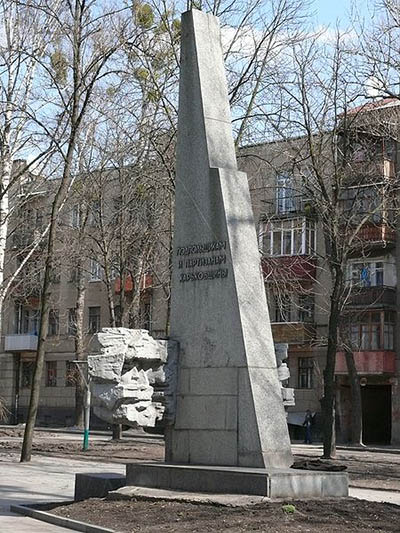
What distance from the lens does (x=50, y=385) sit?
61.1m

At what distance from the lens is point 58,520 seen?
12906mm

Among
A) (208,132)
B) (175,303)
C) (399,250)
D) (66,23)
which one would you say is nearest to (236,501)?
(175,303)

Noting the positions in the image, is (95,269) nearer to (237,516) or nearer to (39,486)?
(39,486)

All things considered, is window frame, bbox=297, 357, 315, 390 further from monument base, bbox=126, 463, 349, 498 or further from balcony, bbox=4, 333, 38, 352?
monument base, bbox=126, 463, 349, 498

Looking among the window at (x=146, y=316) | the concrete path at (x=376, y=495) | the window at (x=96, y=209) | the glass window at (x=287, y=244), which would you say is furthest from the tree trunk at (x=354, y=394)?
the concrete path at (x=376, y=495)

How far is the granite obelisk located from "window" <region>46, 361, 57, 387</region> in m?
47.1

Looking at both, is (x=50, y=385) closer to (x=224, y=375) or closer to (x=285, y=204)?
(x=285, y=204)

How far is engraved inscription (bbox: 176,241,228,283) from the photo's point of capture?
14289 mm

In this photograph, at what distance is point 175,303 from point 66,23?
37.8 ft

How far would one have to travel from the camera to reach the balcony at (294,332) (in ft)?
158

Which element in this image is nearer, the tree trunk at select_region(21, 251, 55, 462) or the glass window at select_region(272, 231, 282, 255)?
the tree trunk at select_region(21, 251, 55, 462)

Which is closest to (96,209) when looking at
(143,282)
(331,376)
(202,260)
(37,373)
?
(143,282)

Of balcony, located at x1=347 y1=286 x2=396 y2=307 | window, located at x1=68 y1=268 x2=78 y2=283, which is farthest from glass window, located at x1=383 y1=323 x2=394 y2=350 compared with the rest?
window, located at x1=68 y1=268 x2=78 y2=283

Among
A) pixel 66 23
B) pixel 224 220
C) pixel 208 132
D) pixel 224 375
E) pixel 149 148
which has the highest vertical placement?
pixel 66 23
